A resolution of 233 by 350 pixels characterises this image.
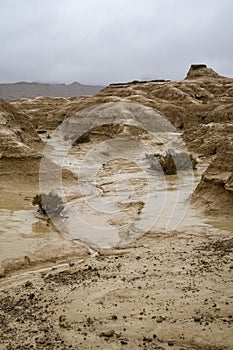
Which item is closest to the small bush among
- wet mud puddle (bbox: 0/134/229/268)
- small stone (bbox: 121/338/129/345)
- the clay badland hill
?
wet mud puddle (bbox: 0/134/229/268)

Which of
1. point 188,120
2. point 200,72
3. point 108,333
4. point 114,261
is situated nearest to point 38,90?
point 200,72

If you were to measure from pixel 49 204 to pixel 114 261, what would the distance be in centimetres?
342

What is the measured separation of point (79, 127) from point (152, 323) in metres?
23.8

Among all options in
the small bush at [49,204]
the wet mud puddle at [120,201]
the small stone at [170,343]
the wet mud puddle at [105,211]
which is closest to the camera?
the small stone at [170,343]

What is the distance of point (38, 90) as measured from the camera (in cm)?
13762

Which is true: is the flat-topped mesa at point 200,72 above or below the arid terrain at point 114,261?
above

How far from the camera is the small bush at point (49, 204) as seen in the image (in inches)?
320

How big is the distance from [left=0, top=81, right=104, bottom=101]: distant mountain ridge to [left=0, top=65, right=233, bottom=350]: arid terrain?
11949 centimetres

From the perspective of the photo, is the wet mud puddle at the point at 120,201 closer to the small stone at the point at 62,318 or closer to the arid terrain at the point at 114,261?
the arid terrain at the point at 114,261

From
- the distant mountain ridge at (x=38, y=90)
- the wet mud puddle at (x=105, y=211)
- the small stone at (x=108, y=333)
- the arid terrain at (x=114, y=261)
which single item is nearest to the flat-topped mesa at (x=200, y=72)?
the arid terrain at (x=114, y=261)

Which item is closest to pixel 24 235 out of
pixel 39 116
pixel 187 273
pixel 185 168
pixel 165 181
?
pixel 187 273

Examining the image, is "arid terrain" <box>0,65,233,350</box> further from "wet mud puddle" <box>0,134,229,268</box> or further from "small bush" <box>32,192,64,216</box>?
"small bush" <box>32,192,64,216</box>

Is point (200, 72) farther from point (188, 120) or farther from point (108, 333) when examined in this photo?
point (108, 333)

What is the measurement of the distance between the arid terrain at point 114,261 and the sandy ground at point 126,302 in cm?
1
